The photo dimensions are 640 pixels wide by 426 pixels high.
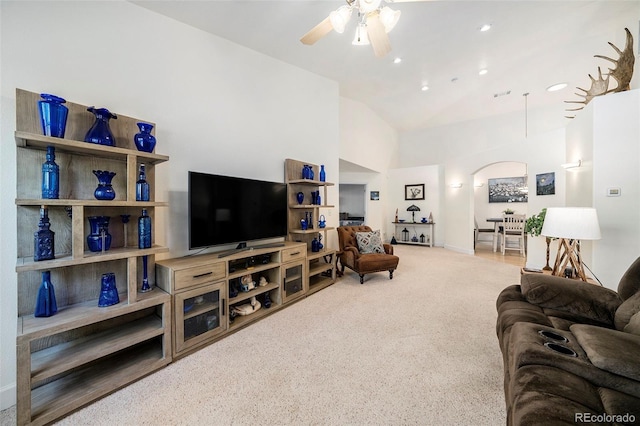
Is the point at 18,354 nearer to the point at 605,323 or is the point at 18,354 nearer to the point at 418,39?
the point at 605,323

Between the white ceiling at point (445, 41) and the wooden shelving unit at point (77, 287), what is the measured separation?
1595 millimetres

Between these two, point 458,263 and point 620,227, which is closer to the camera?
point 620,227

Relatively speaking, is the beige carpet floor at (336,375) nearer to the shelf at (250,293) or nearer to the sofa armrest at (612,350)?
the shelf at (250,293)

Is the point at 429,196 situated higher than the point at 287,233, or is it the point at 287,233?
the point at 429,196

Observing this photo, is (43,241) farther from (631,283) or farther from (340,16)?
(631,283)

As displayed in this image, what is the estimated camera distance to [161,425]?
53.5 inches

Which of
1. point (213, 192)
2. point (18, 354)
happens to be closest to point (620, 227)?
point (213, 192)

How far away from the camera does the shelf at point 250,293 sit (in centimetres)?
240

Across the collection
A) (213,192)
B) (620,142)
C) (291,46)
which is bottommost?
(213,192)

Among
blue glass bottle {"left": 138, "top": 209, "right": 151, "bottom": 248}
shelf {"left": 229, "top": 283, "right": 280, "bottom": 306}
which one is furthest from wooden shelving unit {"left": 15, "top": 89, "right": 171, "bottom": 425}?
shelf {"left": 229, "top": 283, "right": 280, "bottom": 306}

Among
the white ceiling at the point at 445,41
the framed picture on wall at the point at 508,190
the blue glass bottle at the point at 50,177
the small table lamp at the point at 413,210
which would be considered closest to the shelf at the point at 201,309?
the blue glass bottle at the point at 50,177

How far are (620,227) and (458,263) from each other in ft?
8.58

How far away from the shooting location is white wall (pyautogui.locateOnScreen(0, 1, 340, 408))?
1.64m

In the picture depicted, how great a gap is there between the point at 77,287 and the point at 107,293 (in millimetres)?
324
